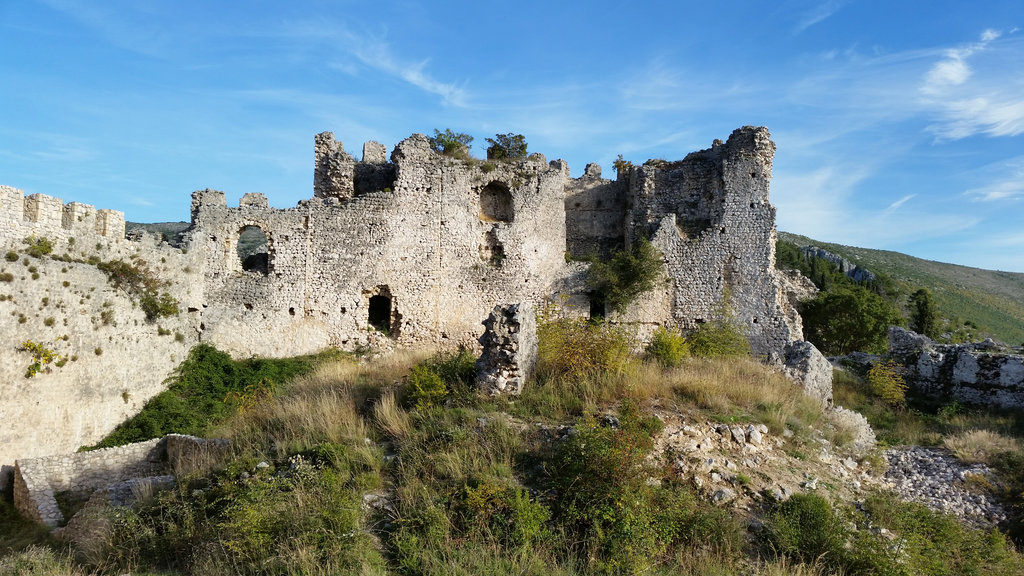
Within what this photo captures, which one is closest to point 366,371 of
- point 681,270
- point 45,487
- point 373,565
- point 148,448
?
point 148,448

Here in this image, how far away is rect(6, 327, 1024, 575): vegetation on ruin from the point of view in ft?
18.4

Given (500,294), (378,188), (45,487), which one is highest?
(378,188)

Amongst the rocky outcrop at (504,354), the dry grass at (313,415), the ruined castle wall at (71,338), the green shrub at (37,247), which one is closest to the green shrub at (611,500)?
the rocky outcrop at (504,354)

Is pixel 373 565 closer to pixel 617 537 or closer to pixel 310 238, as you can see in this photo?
pixel 617 537

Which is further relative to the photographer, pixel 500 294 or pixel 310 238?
pixel 500 294

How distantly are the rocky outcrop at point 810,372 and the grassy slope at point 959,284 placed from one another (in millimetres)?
41781

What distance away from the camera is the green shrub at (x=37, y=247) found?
11.7 meters

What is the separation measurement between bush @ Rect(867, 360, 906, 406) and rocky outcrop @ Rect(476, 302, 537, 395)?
1001cm

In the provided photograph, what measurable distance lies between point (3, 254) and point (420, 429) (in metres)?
9.43

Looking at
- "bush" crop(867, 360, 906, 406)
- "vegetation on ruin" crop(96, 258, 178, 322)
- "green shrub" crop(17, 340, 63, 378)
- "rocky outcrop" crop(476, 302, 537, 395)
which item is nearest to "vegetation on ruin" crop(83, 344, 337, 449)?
"vegetation on ruin" crop(96, 258, 178, 322)

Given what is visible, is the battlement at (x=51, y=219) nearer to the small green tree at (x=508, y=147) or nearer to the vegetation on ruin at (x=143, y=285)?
the vegetation on ruin at (x=143, y=285)

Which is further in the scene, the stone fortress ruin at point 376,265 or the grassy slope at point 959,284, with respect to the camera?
the grassy slope at point 959,284

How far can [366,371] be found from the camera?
40.1 feet

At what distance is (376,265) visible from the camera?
57.1 feet
